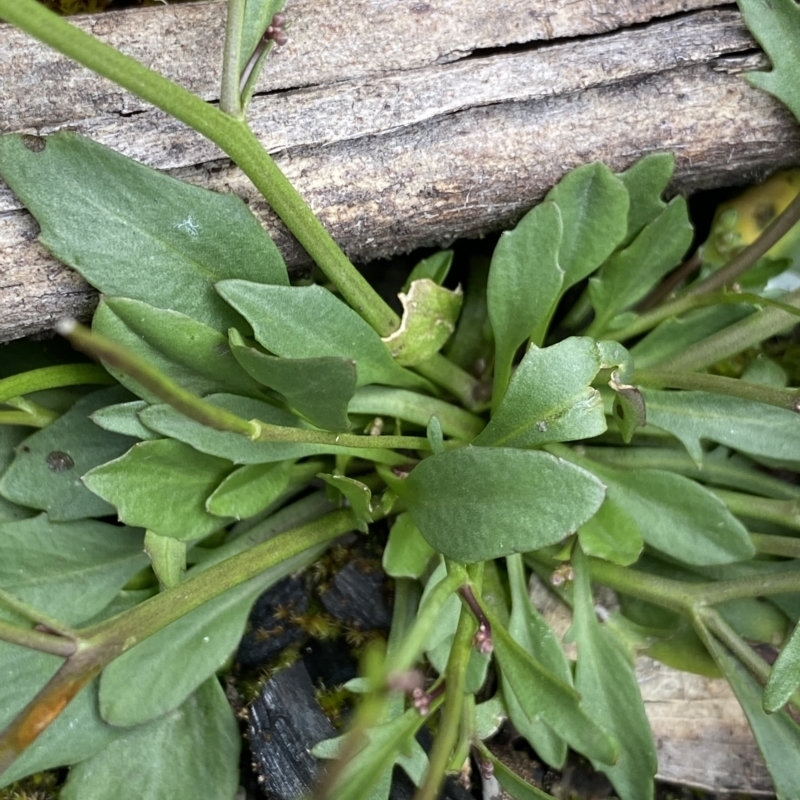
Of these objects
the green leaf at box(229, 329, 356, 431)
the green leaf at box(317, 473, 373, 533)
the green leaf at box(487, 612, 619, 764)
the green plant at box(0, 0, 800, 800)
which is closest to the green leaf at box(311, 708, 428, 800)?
the green plant at box(0, 0, 800, 800)

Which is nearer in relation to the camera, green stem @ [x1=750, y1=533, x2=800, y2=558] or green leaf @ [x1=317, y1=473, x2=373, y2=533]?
green leaf @ [x1=317, y1=473, x2=373, y2=533]

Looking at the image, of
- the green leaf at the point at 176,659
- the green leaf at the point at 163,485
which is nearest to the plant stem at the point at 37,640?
the green leaf at the point at 163,485

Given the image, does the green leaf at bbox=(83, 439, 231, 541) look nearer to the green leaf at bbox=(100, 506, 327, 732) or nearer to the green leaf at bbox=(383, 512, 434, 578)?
the green leaf at bbox=(100, 506, 327, 732)

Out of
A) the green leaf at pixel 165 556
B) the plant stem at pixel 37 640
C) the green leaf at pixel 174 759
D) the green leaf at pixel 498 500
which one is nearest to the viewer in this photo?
the plant stem at pixel 37 640

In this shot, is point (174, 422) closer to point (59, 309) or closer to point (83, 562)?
point (59, 309)

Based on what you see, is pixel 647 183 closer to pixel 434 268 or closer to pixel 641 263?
pixel 641 263

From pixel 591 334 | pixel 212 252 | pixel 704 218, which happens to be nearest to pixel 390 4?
pixel 212 252

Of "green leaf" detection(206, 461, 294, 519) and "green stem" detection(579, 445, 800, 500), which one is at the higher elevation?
"green leaf" detection(206, 461, 294, 519)

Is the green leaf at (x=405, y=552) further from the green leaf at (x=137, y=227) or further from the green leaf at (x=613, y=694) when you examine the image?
the green leaf at (x=137, y=227)
